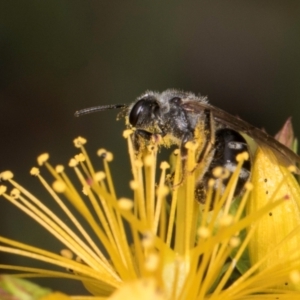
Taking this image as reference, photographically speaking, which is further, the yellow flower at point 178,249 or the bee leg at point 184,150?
the bee leg at point 184,150

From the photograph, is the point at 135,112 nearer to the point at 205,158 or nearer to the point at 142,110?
the point at 142,110

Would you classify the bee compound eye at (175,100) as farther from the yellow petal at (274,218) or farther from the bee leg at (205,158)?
the yellow petal at (274,218)

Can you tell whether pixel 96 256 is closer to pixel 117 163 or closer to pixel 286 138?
pixel 286 138

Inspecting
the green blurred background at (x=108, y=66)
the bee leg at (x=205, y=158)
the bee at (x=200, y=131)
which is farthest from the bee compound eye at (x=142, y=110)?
the green blurred background at (x=108, y=66)

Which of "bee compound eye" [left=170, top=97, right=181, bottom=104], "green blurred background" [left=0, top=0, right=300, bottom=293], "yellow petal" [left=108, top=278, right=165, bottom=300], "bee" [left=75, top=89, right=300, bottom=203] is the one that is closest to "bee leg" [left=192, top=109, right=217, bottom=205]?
"bee" [left=75, top=89, right=300, bottom=203]

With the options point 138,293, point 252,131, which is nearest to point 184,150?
point 252,131
